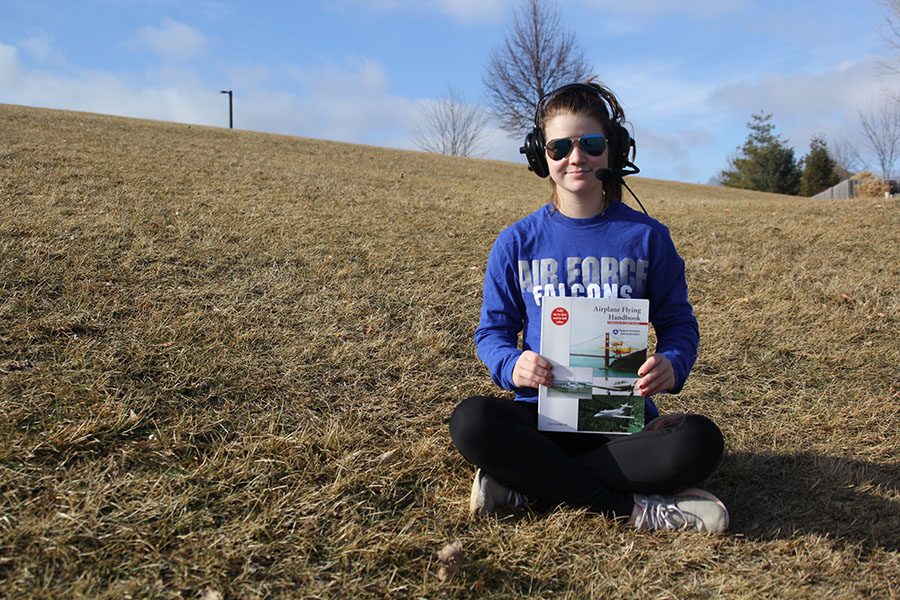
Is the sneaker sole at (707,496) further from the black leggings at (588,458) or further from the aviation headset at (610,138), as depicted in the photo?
the aviation headset at (610,138)

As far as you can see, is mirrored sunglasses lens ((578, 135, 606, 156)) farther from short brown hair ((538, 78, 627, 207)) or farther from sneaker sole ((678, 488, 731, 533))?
sneaker sole ((678, 488, 731, 533))

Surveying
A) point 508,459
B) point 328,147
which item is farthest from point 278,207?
point 328,147

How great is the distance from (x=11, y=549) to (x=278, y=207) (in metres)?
4.59

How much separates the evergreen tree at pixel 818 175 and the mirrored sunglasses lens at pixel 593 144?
3236cm

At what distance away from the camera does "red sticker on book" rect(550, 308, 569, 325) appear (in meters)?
2.29

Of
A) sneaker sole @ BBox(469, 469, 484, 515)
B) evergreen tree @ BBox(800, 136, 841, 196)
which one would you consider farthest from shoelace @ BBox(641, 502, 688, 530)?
evergreen tree @ BBox(800, 136, 841, 196)

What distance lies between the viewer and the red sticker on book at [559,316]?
229cm

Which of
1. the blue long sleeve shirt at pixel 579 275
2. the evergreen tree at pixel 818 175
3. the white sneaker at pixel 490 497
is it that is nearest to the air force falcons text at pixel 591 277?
the blue long sleeve shirt at pixel 579 275

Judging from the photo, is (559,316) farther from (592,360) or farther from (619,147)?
(619,147)

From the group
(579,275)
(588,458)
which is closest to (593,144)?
(579,275)

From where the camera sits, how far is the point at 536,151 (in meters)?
2.64

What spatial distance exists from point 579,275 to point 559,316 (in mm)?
294

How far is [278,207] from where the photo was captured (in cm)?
625

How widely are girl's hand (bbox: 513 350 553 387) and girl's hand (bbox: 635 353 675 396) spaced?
0.30 m
